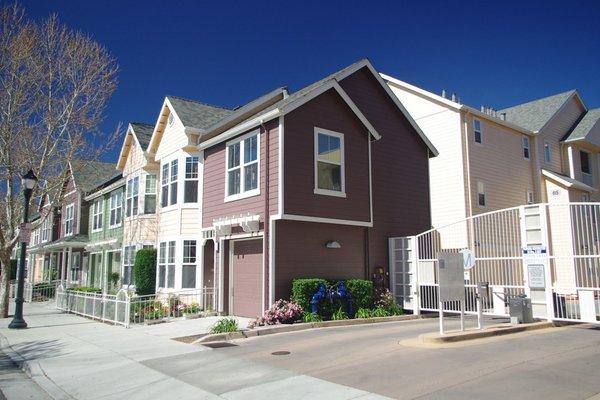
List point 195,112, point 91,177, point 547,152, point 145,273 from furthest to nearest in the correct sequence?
point 91,177, point 547,152, point 195,112, point 145,273

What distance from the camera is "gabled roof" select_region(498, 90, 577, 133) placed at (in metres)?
29.1

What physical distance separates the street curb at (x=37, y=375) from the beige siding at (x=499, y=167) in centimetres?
1912

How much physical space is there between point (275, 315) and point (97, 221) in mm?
19934

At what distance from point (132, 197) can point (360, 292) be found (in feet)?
43.1

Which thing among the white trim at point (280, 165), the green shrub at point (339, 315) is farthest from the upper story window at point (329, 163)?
the green shrub at point (339, 315)

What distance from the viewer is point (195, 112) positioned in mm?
21156

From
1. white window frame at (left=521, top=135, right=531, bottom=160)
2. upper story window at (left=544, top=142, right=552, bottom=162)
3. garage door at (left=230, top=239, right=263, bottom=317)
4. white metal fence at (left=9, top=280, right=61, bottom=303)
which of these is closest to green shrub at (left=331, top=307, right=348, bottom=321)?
garage door at (left=230, top=239, right=263, bottom=317)

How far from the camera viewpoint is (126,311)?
15.6 meters

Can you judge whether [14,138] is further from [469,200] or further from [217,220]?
[469,200]

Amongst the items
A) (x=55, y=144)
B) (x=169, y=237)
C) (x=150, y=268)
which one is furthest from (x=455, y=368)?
(x=55, y=144)

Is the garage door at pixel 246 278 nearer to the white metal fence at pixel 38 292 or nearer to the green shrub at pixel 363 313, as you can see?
the green shrub at pixel 363 313

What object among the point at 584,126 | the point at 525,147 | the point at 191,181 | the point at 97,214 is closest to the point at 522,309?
the point at 191,181

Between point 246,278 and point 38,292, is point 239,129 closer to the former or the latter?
point 246,278

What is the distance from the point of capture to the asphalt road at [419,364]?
7.06 meters
